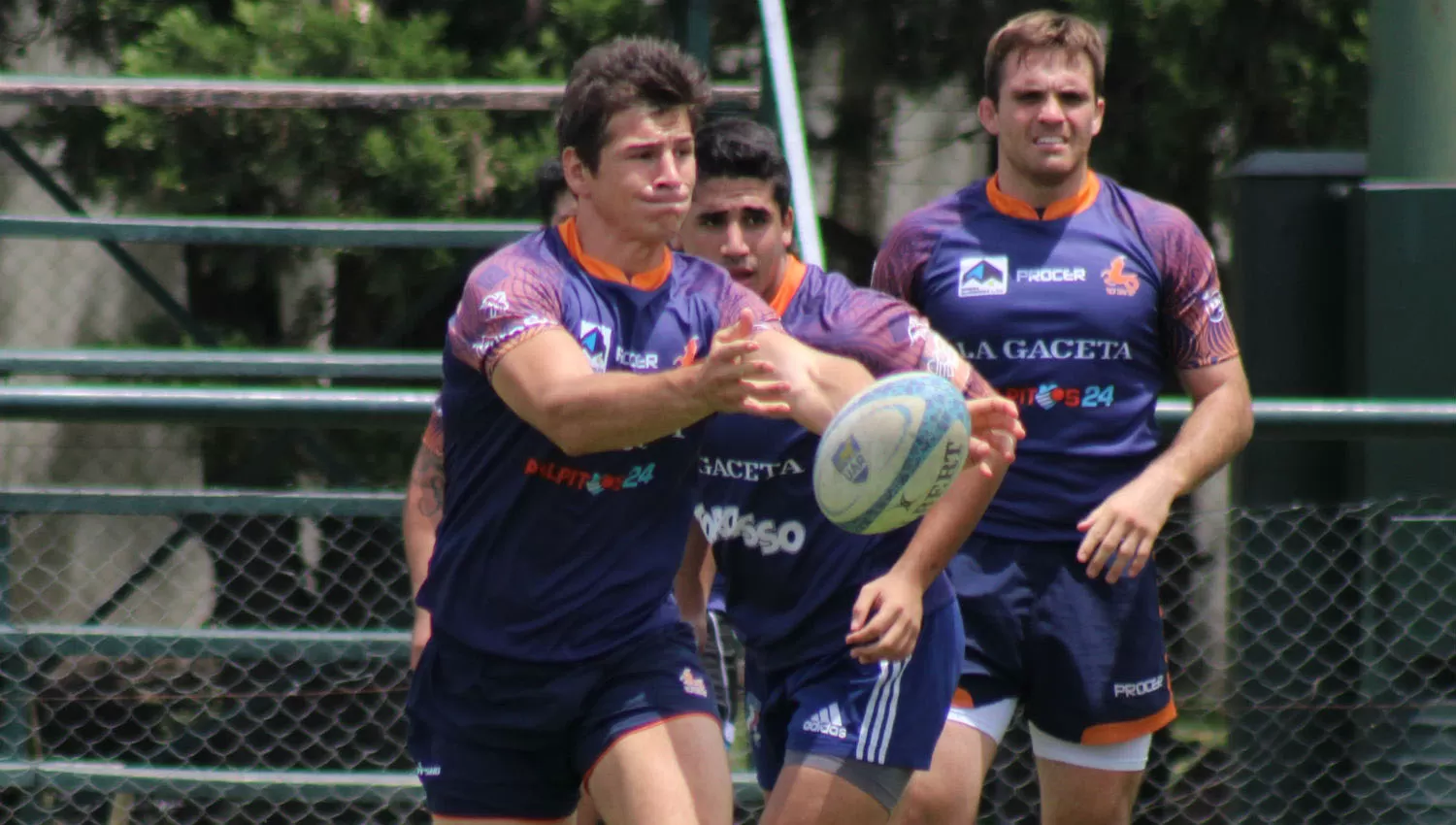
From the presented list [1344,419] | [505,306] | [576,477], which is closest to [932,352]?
[576,477]

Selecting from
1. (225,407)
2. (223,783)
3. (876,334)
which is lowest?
(223,783)

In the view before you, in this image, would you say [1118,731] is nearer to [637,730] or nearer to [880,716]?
[880,716]

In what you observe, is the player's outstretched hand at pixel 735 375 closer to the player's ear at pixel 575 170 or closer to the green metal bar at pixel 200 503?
the player's ear at pixel 575 170

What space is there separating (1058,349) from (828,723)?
111cm

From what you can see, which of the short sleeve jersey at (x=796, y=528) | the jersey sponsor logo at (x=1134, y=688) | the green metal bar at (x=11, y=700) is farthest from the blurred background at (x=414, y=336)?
the short sleeve jersey at (x=796, y=528)

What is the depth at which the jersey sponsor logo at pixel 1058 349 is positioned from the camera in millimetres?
4336

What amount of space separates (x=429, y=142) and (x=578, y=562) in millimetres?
3310

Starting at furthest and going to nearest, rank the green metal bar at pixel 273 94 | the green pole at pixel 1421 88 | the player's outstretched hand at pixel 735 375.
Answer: the green metal bar at pixel 273 94, the green pole at pixel 1421 88, the player's outstretched hand at pixel 735 375

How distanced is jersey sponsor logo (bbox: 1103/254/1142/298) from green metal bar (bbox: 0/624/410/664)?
2204 mm

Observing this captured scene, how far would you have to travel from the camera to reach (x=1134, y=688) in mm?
4367

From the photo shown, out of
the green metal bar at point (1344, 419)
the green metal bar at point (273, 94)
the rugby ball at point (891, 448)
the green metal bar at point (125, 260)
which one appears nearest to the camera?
the rugby ball at point (891, 448)

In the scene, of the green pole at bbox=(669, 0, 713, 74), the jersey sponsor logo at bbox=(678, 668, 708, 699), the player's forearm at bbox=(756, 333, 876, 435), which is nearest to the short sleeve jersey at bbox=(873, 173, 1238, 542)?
the player's forearm at bbox=(756, 333, 876, 435)

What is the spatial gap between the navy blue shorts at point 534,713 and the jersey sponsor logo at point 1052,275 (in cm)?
129

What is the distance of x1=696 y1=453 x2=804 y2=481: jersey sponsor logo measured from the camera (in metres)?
3.91
